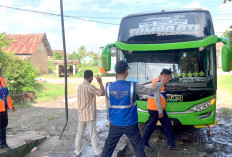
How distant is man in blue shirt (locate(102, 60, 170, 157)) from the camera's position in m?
3.05

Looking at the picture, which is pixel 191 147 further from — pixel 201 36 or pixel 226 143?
pixel 201 36

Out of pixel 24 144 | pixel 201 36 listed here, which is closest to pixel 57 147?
pixel 24 144

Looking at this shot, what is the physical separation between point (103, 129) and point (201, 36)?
12.4 feet

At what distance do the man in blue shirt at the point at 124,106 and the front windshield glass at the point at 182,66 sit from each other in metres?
2.16

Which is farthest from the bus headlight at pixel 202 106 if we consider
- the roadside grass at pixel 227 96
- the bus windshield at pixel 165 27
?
the roadside grass at pixel 227 96

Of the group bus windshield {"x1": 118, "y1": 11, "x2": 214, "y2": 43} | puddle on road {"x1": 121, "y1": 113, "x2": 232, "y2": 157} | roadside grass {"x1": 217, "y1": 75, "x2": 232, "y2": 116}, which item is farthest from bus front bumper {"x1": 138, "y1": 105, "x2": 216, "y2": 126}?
roadside grass {"x1": 217, "y1": 75, "x2": 232, "y2": 116}

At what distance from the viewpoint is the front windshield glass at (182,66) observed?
5.00 meters

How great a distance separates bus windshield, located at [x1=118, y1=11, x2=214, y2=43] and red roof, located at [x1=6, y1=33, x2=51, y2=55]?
77.9 ft

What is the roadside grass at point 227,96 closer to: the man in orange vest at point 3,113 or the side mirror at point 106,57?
the side mirror at point 106,57

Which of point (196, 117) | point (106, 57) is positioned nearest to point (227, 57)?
point (196, 117)

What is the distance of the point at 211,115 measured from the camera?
16.3 feet

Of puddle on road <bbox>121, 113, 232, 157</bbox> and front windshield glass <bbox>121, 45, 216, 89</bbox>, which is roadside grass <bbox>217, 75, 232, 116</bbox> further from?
front windshield glass <bbox>121, 45, 216, 89</bbox>

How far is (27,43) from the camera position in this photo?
28344 millimetres

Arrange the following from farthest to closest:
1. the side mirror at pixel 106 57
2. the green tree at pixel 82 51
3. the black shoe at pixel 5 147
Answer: the green tree at pixel 82 51 < the side mirror at pixel 106 57 < the black shoe at pixel 5 147
